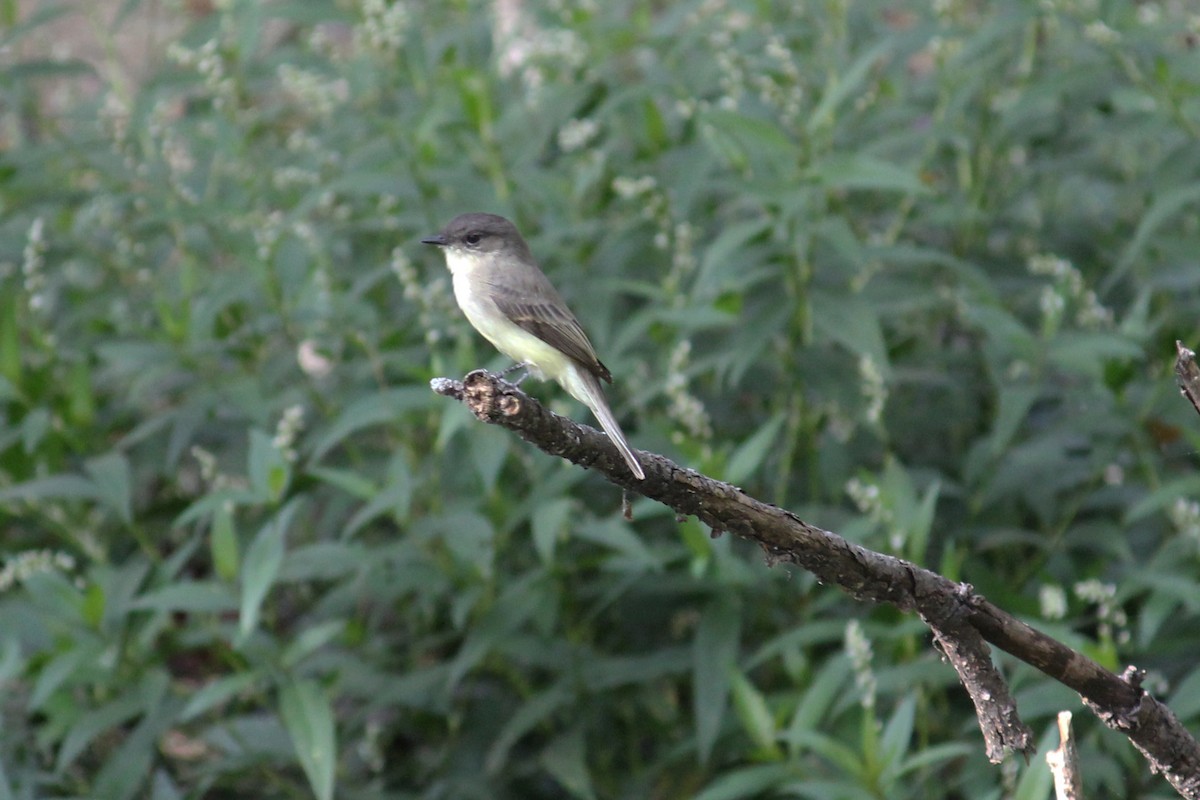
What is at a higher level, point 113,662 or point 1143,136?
point 1143,136

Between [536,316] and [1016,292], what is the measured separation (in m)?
2.43

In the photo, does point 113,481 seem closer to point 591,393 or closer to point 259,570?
point 259,570

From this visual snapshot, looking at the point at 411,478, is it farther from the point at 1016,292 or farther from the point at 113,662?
the point at 1016,292

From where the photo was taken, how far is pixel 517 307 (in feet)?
12.1

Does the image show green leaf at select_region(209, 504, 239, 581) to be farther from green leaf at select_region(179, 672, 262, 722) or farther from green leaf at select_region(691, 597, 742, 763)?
green leaf at select_region(691, 597, 742, 763)

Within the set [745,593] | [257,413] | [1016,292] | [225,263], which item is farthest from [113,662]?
[1016,292]

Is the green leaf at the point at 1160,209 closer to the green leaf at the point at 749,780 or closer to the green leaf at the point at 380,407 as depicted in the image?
the green leaf at the point at 749,780

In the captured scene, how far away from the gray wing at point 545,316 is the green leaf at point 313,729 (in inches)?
51.5

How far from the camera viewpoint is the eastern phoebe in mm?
3527

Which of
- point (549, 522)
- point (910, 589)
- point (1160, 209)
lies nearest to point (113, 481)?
point (549, 522)

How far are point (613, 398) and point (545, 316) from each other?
144 cm

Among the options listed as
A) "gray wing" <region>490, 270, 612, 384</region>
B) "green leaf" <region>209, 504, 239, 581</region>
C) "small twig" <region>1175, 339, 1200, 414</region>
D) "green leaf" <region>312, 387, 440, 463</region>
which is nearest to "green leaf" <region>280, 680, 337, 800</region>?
"green leaf" <region>209, 504, 239, 581</region>

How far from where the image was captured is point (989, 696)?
8.97ft

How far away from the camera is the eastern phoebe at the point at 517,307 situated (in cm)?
353
